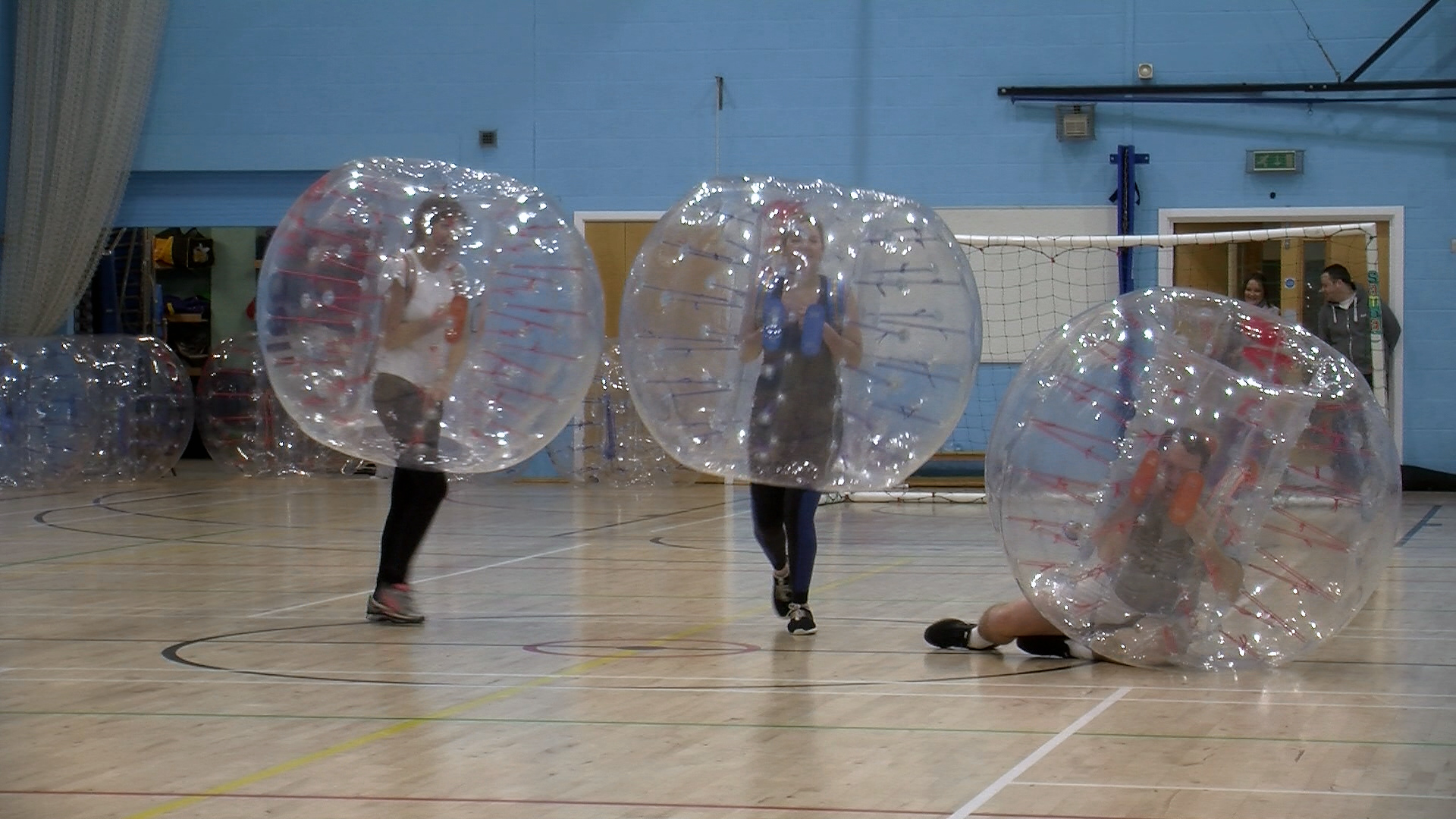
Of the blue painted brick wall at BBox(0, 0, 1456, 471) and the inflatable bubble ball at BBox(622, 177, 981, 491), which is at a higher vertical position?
the blue painted brick wall at BBox(0, 0, 1456, 471)

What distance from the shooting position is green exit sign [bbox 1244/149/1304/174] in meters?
13.5

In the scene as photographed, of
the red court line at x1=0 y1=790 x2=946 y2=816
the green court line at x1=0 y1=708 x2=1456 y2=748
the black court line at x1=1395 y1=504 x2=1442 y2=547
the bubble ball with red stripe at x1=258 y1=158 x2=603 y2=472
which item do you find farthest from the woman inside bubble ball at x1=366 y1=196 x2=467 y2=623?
the black court line at x1=1395 y1=504 x2=1442 y2=547

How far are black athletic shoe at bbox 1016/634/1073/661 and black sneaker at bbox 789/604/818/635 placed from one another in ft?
2.71

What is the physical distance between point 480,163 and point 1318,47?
21.7ft

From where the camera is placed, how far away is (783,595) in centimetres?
615

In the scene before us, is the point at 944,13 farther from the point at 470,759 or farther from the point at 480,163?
the point at 470,759

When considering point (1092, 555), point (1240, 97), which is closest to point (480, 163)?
point (1240, 97)

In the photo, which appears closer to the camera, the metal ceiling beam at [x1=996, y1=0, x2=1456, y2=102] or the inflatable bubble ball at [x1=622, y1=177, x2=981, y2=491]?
the inflatable bubble ball at [x1=622, y1=177, x2=981, y2=491]

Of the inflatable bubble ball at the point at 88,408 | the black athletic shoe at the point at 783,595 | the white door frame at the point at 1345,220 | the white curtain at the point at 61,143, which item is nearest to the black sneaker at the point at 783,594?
the black athletic shoe at the point at 783,595

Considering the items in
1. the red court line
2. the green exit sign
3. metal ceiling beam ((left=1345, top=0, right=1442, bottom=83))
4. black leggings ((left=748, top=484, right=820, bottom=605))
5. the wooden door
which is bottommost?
the red court line

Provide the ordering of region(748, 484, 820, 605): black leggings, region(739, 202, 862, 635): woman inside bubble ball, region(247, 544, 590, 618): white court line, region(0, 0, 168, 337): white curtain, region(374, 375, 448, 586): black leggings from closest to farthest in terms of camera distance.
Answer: region(739, 202, 862, 635): woman inside bubble ball → region(748, 484, 820, 605): black leggings → region(374, 375, 448, 586): black leggings → region(247, 544, 590, 618): white court line → region(0, 0, 168, 337): white curtain

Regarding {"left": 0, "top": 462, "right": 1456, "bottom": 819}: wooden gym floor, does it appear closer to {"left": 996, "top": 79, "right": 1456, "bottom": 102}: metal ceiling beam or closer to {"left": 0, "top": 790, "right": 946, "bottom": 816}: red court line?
{"left": 0, "top": 790, "right": 946, "bottom": 816}: red court line

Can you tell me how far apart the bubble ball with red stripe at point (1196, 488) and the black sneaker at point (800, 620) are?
1.15 m

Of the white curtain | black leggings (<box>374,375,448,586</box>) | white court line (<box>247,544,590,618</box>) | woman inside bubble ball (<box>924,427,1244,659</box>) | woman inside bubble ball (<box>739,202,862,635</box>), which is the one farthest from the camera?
the white curtain
